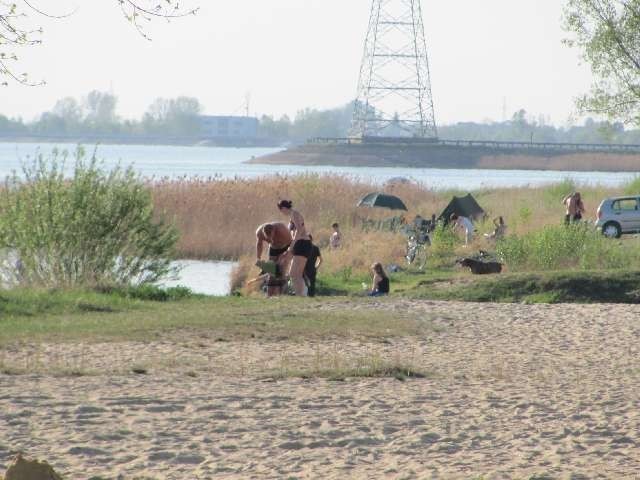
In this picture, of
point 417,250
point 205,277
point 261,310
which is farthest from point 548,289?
point 205,277

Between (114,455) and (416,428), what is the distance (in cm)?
242

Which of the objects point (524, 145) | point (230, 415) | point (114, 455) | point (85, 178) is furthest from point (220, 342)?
point (524, 145)

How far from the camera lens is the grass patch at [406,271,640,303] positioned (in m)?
22.4

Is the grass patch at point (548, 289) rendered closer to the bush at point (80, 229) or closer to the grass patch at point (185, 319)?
the grass patch at point (185, 319)

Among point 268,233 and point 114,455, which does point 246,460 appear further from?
point 268,233

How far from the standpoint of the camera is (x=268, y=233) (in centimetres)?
2128

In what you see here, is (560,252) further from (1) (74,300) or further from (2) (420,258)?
(1) (74,300)

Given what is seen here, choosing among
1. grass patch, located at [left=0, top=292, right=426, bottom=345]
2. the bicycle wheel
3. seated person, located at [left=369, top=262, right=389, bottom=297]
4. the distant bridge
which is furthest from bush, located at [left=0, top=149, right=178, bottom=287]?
the distant bridge

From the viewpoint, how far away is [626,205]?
40.4 metres

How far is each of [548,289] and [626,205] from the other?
1836 centimetres

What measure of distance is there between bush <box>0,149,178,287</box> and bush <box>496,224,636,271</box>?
7441 mm

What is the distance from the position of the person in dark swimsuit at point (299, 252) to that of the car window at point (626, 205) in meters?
20.1

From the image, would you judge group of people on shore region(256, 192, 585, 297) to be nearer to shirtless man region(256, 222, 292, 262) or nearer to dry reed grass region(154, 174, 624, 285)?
shirtless man region(256, 222, 292, 262)

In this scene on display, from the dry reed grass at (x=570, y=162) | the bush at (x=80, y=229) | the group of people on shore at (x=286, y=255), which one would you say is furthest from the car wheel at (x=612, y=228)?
the dry reed grass at (x=570, y=162)
